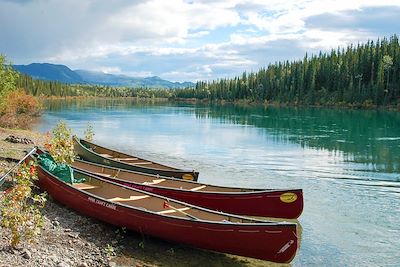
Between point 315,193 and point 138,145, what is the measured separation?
22.1 metres

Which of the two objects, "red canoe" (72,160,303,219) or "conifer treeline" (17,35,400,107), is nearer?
"red canoe" (72,160,303,219)

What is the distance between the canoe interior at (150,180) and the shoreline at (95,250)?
353 cm

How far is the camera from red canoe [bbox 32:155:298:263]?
1155 centimetres

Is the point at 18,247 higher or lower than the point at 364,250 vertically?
higher

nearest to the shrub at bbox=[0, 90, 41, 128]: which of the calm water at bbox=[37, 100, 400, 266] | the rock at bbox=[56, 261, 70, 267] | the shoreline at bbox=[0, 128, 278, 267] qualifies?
the calm water at bbox=[37, 100, 400, 266]

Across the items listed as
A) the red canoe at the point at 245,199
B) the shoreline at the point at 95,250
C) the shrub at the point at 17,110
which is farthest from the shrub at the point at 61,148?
the shrub at the point at 17,110

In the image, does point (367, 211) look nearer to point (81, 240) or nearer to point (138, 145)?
point (81, 240)

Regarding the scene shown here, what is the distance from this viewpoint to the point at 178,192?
53.8 ft

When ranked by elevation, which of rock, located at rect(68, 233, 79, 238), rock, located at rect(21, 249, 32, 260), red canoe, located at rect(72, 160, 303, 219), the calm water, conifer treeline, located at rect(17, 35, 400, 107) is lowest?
the calm water

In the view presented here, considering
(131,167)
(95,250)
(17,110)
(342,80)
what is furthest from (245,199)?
(342,80)

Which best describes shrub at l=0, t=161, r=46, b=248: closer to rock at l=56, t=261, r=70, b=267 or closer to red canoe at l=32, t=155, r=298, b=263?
rock at l=56, t=261, r=70, b=267

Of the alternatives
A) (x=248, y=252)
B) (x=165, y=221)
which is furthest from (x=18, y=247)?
(x=248, y=252)

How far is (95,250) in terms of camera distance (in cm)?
1237

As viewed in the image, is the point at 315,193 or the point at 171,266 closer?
the point at 171,266
